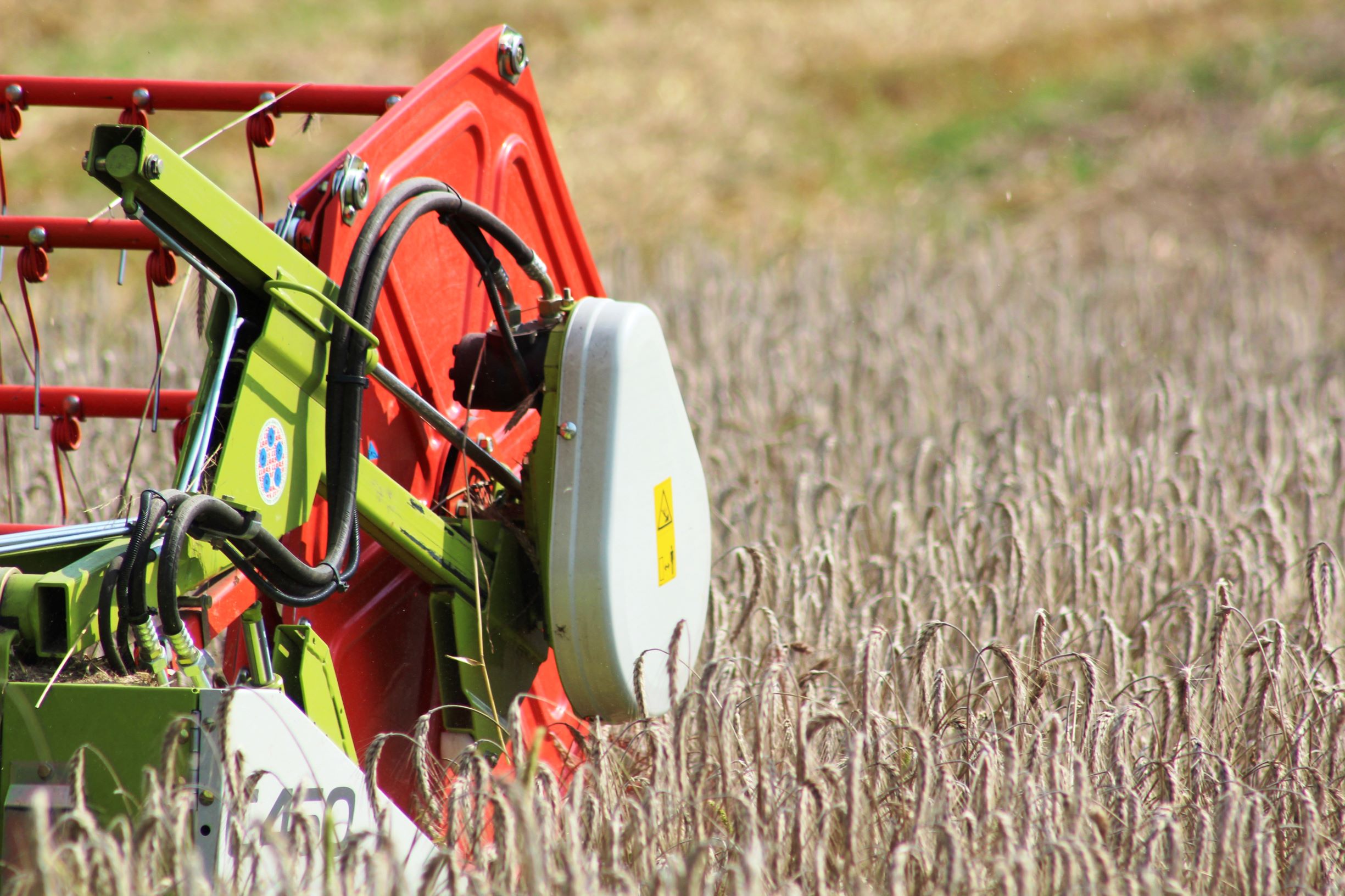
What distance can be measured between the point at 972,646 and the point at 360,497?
1425mm

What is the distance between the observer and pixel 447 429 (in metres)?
2.41

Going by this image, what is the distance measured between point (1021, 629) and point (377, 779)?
158 centimetres

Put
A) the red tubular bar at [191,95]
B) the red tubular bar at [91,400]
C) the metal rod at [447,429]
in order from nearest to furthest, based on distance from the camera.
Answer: the metal rod at [447,429] → the red tubular bar at [91,400] → the red tubular bar at [191,95]

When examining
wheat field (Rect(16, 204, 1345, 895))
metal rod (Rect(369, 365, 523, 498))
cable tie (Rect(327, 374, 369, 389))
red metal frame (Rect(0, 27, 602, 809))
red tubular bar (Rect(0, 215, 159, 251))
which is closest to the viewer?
wheat field (Rect(16, 204, 1345, 895))

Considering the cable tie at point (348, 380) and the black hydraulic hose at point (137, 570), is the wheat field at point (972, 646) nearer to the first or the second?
the black hydraulic hose at point (137, 570)

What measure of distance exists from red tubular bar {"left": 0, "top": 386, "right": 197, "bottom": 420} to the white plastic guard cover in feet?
2.83

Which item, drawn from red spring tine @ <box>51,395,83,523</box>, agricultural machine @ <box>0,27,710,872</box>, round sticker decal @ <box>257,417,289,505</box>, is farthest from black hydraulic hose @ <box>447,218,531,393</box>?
red spring tine @ <box>51,395,83,523</box>

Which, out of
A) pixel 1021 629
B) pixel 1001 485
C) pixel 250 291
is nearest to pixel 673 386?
pixel 250 291

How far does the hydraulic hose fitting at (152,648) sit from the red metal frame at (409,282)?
215 mm

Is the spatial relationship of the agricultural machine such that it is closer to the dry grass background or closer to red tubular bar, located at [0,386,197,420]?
red tubular bar, located at [0,386,197,420]

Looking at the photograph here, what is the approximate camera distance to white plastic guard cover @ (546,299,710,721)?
2371 mm

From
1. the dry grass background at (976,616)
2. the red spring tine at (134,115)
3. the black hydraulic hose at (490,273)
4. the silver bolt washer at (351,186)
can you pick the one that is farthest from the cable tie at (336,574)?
the red spring tine at (134,115)

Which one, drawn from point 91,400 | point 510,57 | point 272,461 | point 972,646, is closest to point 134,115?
point 91,400

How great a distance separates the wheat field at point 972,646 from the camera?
1.93 m
